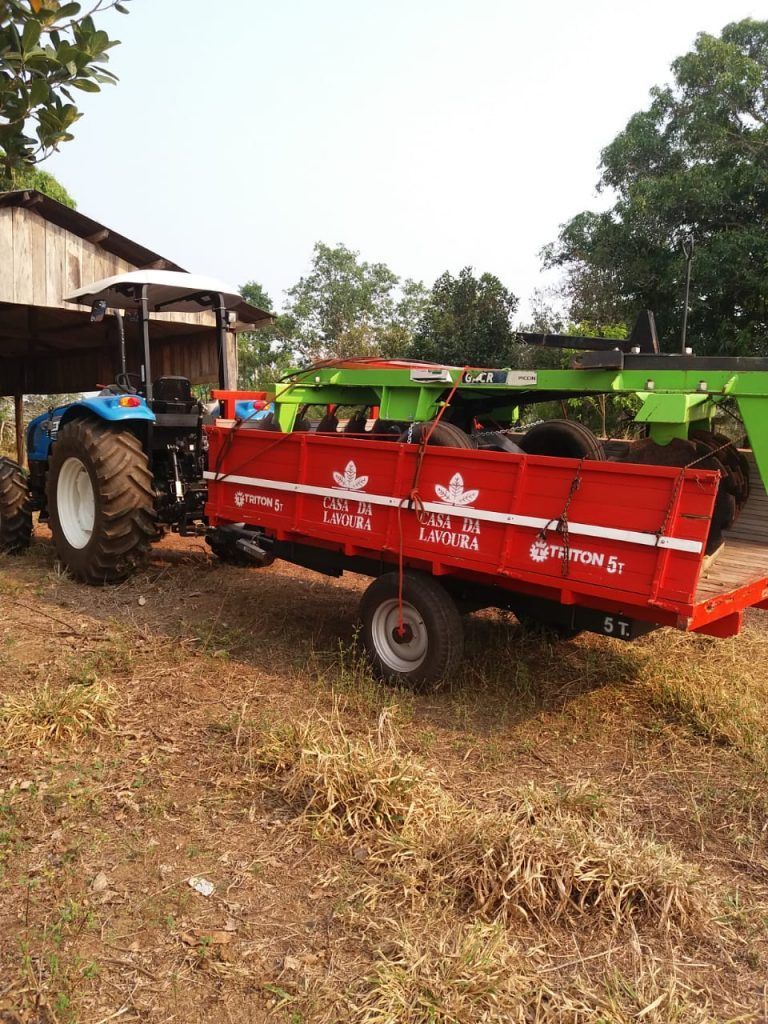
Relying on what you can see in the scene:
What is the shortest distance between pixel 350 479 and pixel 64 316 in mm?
8875

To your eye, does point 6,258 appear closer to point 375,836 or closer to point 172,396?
point 172,396

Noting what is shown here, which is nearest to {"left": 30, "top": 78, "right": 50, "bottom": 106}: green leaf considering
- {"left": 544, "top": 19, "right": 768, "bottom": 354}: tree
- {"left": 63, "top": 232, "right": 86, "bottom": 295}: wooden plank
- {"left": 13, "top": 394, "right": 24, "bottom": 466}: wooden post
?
{"left": 63, "top": 232, "right": 86, "bottom": 295}: wooden plank

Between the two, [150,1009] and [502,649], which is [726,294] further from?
[150,1009]

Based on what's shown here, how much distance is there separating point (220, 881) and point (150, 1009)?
585 millimetres

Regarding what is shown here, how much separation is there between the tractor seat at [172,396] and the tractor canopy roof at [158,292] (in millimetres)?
671

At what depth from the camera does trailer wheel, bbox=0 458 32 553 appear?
25.2 feet

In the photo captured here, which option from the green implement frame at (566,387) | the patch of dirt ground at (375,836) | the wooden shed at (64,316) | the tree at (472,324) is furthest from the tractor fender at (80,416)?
the tree at (472,324)

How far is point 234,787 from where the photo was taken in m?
3.42

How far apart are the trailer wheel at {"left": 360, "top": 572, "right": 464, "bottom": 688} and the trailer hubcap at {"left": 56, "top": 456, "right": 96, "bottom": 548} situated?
320 cm

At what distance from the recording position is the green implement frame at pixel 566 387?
4168 mm

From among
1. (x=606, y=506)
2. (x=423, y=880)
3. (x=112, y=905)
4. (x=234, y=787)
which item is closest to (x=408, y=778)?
(x=423, y=880)

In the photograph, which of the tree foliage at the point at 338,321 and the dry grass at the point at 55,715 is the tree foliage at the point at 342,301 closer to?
the tree foliage at the point at 338,321

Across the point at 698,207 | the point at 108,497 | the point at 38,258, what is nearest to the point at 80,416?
the point at 108,497

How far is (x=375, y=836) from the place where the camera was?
10.0ft
